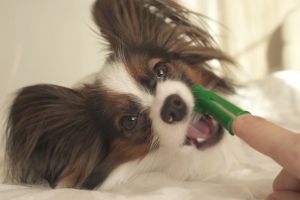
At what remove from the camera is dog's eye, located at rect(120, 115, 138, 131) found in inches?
58.5

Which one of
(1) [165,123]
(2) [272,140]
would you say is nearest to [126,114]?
(1) [165,123]

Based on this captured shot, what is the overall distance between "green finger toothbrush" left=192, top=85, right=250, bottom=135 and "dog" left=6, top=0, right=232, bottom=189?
0.03 metres

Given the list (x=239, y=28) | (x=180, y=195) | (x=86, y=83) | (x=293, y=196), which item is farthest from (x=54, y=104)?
(x=239, y=28)

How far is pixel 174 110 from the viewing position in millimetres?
1386

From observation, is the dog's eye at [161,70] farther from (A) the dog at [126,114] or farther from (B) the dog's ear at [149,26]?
(B) the dog's ear at [149,26]

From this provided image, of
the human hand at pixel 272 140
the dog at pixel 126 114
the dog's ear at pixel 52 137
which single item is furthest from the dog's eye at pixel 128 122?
the human hand at pixel 272 140

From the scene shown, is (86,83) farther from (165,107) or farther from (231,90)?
(231,90)

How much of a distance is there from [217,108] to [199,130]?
0.79 feet

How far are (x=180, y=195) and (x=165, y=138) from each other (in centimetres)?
25

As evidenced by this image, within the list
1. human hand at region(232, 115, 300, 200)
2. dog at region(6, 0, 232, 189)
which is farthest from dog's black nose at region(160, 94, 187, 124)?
human hand at region(232, 115, 300, 200)

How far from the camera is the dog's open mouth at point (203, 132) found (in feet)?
4.74

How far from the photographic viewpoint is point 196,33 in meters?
1.73

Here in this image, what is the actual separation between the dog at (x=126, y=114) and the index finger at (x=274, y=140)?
476mm

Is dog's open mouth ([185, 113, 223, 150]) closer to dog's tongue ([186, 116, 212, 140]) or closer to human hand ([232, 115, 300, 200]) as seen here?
dog's tongue ([186, 116, 212, 140])
